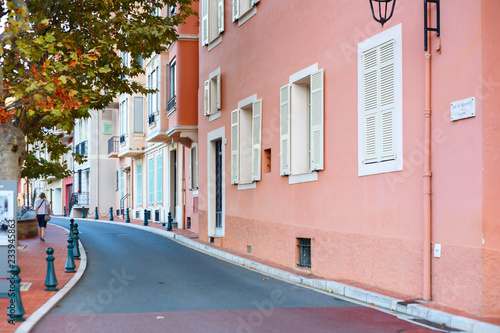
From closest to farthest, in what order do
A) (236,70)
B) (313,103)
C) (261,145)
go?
(313,103), (261,145), (236,70)

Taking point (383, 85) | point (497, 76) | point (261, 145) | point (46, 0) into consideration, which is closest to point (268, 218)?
point (261, 145)

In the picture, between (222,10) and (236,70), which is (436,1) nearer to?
(236,70)

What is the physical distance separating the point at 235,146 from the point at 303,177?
4.82m

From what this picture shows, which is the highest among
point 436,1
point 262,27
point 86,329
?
point 262,27

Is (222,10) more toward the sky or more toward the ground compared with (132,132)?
more toward the sky

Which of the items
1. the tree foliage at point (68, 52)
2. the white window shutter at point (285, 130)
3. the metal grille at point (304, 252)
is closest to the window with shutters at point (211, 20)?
the tree foliage at point (68, 52)

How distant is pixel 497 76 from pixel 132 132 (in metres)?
28.1

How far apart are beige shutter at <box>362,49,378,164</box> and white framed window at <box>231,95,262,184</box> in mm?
5648

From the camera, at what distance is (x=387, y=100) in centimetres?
1112

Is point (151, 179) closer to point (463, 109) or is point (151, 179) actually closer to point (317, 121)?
point (317, 121)

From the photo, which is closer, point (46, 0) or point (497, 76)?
point (497, 76)

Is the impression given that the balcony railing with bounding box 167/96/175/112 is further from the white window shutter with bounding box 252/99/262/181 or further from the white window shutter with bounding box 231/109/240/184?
the white window shutter with bounding box 252/99/262/181

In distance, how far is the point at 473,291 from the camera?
29.0 feet

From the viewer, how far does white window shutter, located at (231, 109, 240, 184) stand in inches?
729
